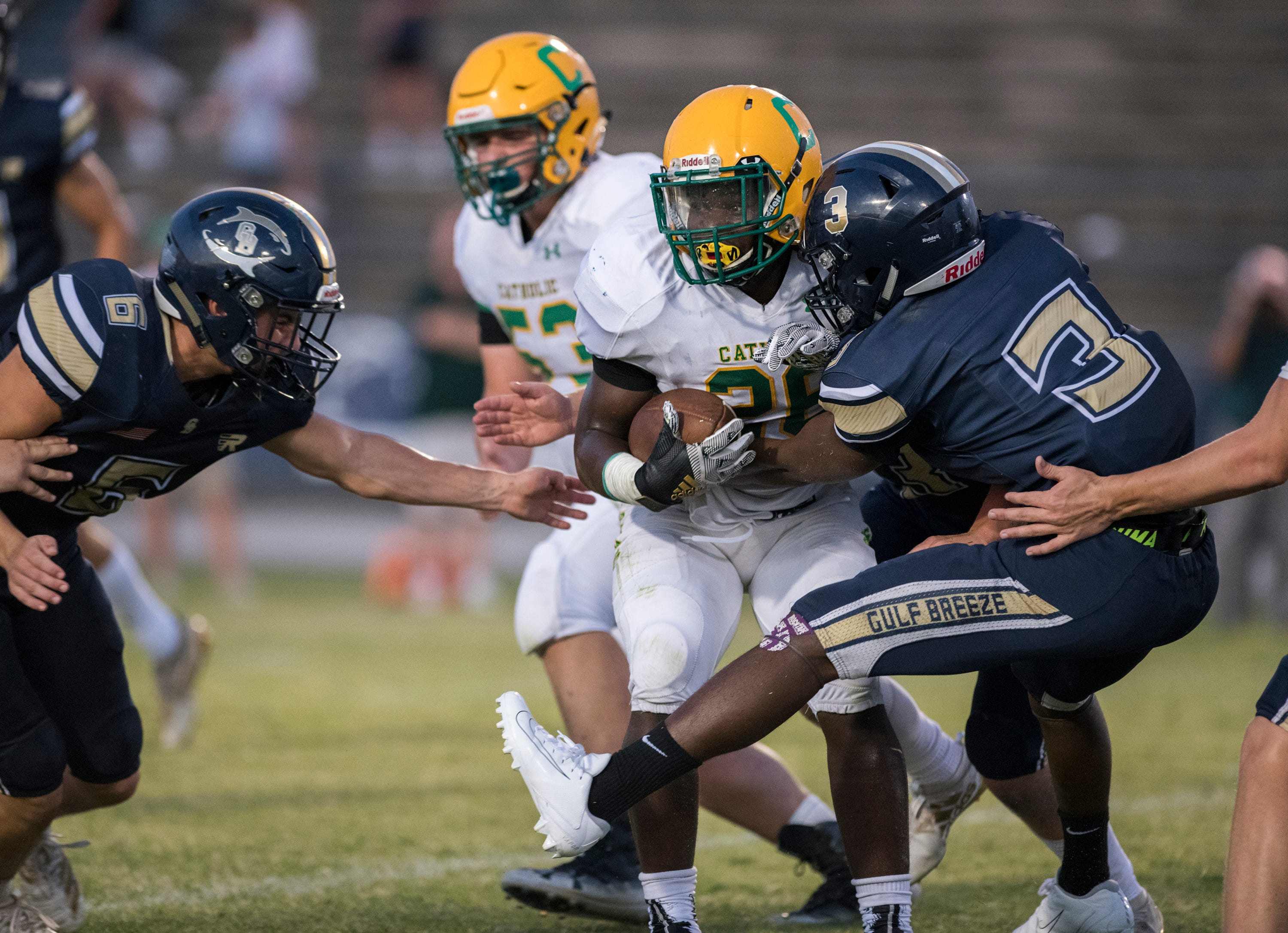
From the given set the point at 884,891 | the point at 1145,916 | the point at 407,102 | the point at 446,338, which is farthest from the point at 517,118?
the point at 407,102

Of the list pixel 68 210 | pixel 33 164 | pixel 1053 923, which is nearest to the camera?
pixel 1053 923

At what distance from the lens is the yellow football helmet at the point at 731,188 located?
3.15 meters

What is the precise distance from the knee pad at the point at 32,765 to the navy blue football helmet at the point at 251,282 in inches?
35.9

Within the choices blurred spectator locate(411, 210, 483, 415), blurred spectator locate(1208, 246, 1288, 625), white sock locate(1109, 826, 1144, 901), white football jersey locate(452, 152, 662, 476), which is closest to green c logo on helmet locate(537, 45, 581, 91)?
white football jersey locate(452, 152, 662, 476)

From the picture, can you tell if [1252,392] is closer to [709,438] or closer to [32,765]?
[709,438]

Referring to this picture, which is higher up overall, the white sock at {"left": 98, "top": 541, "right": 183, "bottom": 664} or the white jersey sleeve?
the white jersey sleeve

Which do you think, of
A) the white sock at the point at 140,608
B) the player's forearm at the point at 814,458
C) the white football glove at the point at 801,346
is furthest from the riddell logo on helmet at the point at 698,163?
the white sock at the point at 140,608

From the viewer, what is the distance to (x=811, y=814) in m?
3.84

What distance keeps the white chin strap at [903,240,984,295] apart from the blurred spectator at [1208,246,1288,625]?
5.81 m

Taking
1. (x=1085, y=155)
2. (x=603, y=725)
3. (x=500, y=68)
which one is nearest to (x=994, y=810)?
(x=603, y=725)

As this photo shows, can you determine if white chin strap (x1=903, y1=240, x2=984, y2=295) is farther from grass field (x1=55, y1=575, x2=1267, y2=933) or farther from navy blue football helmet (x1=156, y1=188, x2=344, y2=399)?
grass field (x1=55, y1=575, x2=1267, y2=933)

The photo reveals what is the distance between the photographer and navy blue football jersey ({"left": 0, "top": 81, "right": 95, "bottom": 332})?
5.04 m

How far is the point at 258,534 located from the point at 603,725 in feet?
24.6

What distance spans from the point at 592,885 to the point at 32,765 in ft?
4.49
